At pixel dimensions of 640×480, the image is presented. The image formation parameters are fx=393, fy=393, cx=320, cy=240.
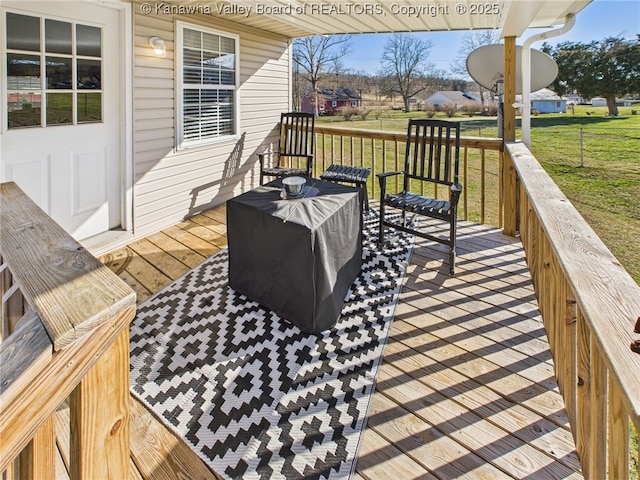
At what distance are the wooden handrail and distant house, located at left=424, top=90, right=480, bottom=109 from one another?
13.8 m

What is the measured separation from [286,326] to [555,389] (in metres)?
1.47

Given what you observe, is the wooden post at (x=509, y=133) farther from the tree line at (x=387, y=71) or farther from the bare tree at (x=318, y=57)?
the bare tree at (x=318, y=57)

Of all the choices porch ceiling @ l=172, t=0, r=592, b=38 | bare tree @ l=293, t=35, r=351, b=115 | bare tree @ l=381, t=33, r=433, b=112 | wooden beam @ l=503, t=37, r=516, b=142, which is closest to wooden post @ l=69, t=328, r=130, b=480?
porch ceiling @ l=172, t=0, r=592, b=38

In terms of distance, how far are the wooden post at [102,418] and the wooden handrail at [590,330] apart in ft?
3.13

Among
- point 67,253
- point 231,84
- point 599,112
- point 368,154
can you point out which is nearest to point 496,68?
point 231,84

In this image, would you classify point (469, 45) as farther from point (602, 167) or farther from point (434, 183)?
point (434, 183)

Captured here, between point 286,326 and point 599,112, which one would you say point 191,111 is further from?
point 599,112

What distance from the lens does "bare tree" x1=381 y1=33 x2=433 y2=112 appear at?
52.5 feet

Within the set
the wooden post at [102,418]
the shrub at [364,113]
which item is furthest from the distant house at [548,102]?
the shrub at [364,113]

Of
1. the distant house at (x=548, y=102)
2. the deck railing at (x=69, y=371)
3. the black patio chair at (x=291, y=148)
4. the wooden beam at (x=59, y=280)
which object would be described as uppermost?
the distant house at (x=548, y=102)

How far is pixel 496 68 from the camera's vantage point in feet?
12.9

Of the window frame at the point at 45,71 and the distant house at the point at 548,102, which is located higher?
the distant house at the point at 548,102

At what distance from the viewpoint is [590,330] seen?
105cm

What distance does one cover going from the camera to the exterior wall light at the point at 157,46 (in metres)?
3.72
